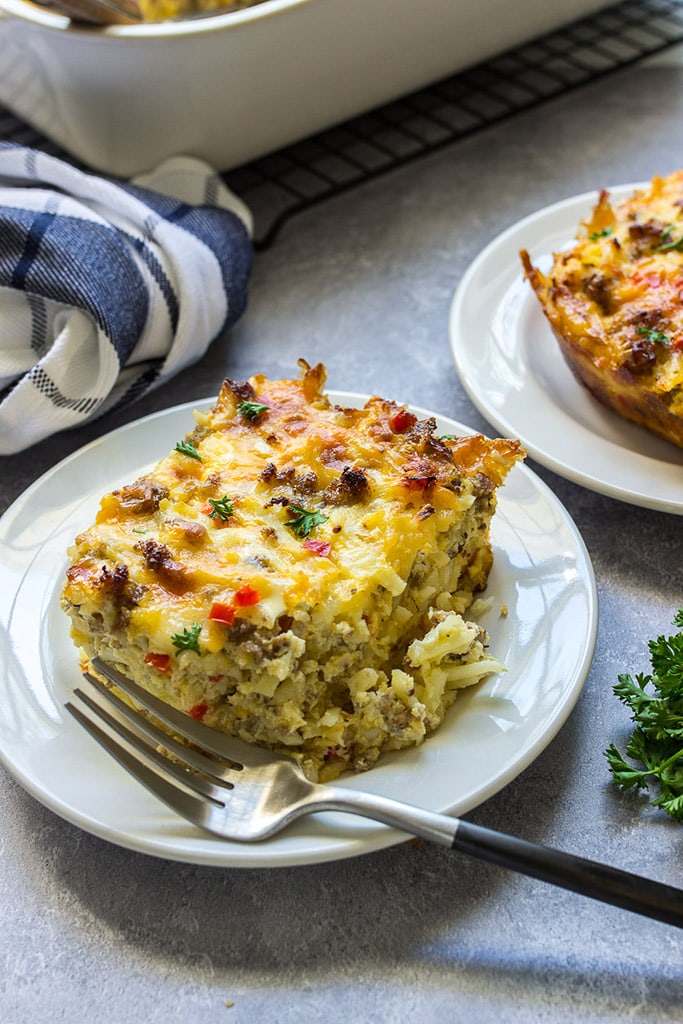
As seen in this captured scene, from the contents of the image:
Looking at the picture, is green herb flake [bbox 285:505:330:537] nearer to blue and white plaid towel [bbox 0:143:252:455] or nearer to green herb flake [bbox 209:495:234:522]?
green herb flake [bbox 209:495:234:522]

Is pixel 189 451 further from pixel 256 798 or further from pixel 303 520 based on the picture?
pixel 256 798

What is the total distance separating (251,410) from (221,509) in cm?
37

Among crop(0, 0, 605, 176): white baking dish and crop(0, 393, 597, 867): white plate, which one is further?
crop(0, 0, 605, 176): white baking dish

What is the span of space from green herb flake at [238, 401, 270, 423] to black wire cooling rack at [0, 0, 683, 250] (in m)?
1.65

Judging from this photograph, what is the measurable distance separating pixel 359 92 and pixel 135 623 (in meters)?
2.68

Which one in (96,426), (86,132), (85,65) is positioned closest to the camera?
(96,426)

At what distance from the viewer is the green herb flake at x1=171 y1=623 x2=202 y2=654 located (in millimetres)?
1936

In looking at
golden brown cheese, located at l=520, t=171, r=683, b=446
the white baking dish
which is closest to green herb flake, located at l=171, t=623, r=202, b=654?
golden brown cheese, located at l=520, t=171, r=683, b=446

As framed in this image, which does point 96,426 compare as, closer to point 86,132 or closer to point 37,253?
point 37,253

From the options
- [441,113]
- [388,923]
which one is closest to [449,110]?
[441,113]

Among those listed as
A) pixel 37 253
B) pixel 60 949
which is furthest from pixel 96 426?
pixel 60 949

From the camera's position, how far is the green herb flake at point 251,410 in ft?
8.09

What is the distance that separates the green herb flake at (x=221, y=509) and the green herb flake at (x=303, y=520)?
0.12 metres

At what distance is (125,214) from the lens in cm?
335
